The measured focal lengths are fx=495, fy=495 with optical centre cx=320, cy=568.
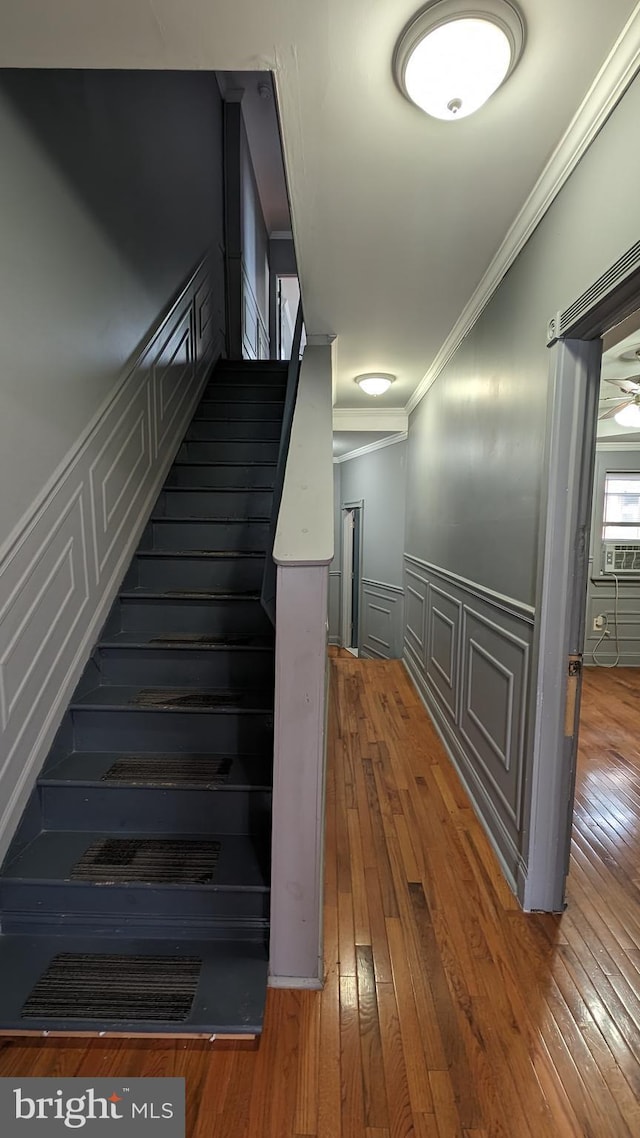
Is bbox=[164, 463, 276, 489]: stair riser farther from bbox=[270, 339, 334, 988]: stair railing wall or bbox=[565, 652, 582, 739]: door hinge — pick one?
Answer: bbox=[565, 652, 582, 739]: door hinge

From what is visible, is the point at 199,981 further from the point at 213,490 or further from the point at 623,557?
the point at 623,557

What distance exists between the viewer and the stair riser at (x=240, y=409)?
11.7ft

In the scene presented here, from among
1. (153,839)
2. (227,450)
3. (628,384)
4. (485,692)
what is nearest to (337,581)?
(227,450)

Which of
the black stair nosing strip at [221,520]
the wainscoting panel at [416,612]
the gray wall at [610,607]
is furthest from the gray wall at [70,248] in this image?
the gray wall at [610,607]

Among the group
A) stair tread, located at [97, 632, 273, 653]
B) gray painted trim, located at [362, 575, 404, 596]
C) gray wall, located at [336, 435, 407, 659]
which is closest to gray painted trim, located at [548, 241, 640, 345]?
stair tread, located at [97, 632, 273, 653]

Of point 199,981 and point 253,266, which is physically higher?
point 253,266

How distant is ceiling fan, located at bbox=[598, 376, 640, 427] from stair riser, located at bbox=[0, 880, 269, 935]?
3354mm

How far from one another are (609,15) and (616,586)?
16.5ft

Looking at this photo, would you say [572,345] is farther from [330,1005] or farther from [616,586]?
[616,586]

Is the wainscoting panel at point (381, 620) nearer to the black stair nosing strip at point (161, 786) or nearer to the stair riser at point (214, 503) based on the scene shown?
the stair riser at point (214, 503)

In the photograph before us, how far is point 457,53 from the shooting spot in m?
1.13

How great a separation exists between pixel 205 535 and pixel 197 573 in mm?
261

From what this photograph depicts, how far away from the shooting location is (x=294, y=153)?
151 cm

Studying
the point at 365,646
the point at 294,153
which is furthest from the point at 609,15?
the point at 365,646
